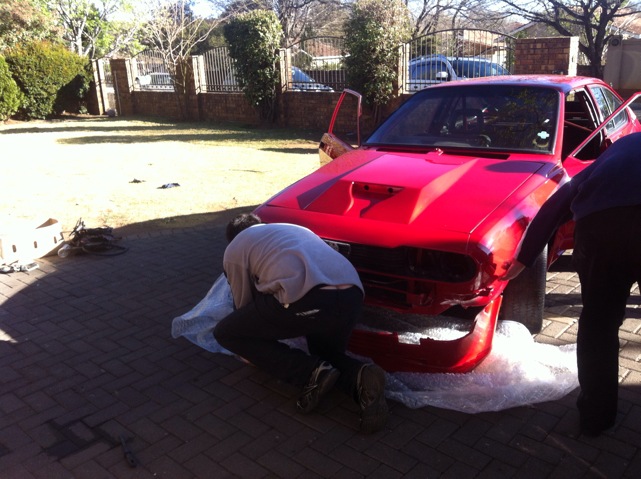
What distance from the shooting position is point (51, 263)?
6.20 metres

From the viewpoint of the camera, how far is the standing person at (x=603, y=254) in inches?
112

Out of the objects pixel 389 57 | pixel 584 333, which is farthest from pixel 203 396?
pixel 389 57

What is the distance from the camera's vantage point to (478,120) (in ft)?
16.4

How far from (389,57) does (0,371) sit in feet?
38.1

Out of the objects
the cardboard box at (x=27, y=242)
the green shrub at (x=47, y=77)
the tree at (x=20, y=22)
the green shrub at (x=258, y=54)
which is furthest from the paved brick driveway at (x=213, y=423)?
the tree at (x=20, y=22)

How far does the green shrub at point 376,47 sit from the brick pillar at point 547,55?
2.90 metres

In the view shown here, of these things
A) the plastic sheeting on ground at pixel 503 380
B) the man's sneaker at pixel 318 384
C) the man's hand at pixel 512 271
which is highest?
the man's hand at pixel 512 271

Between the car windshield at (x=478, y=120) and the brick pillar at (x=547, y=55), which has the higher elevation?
the brick pillar at (x=547, y=55)

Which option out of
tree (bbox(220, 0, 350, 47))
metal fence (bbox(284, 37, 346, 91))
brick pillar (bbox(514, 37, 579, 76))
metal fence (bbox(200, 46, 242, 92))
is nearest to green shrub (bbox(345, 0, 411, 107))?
metal fence (bbox(284, 37, 346, 91))

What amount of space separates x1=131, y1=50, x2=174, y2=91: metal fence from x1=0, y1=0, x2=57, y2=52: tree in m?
6.57

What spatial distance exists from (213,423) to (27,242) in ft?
12.5

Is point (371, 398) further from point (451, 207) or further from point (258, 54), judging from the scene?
point (258, 54)

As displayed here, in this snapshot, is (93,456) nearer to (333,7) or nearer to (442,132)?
(442,132)

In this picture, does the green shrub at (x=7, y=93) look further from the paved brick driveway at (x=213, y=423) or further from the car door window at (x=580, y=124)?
the car door window at (x=580, y=124)
